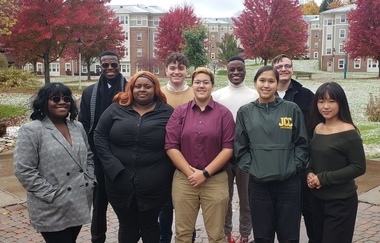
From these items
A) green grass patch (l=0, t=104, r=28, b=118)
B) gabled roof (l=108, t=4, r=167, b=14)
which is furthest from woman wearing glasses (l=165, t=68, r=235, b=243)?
gabled roof (l=108, t=4, r=167, b=14)

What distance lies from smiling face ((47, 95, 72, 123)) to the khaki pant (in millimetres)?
1187

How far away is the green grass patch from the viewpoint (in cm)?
1731

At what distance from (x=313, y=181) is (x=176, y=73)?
1.99 m

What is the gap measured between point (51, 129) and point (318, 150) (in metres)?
2.31

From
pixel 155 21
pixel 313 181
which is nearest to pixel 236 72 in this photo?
pixel 313 181

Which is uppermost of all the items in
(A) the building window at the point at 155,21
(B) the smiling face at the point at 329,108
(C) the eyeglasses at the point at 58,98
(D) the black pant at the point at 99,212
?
(A) the building window at the point at 155,21

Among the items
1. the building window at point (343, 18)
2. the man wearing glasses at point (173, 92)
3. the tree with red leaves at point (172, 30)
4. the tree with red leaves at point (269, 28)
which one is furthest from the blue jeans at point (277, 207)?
the building window at point (343, 18)

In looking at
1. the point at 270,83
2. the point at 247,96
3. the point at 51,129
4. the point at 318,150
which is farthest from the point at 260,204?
the point at 51,129

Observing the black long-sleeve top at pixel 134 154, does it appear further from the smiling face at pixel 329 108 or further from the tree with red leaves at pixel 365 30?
the tree with red leaves at pixel 365 30

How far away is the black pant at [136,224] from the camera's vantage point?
13.5 ft

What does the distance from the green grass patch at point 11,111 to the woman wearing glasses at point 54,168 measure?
47.8 feet

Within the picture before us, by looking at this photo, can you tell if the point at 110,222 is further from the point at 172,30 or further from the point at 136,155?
the point at 172,30

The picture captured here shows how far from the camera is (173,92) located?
5.00 meters

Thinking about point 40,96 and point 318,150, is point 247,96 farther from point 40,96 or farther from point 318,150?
point 40,96
